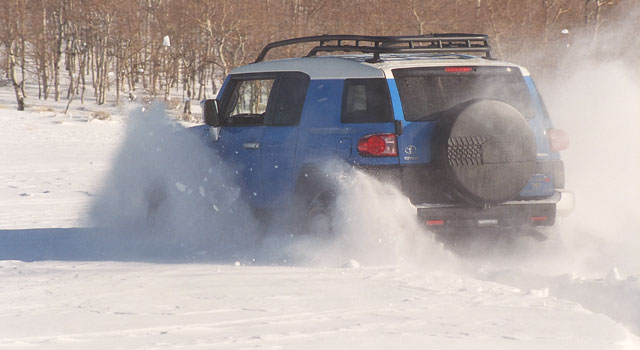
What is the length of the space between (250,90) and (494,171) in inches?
136

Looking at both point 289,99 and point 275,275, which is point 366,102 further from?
point 275,275

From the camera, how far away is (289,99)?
331 inches

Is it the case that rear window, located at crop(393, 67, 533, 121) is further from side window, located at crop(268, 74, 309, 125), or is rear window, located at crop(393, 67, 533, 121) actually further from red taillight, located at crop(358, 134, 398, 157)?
side window, located at crop(268, 74, 309, 125)

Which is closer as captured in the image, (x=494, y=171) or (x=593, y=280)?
(x=593, y=280)

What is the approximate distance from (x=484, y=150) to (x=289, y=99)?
6.23ft

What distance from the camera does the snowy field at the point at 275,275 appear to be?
206 inches

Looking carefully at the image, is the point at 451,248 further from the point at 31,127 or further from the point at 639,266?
the point at 31,127

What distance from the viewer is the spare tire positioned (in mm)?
7293

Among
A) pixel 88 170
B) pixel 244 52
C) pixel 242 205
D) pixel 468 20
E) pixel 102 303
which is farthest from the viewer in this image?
pixel 468 20

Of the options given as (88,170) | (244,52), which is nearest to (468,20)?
(244,52)

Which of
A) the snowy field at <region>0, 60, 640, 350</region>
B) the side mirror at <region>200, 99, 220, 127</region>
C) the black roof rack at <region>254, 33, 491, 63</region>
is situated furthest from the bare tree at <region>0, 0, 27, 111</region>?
the black roof rack at <region>254, 33, 491, 63</region>

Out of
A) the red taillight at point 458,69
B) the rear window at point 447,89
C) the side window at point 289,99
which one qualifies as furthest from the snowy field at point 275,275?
the red taillight at point 458,69

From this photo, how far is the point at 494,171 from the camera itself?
739cm

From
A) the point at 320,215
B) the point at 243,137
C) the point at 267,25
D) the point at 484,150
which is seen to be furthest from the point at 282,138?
the point at 267,25
